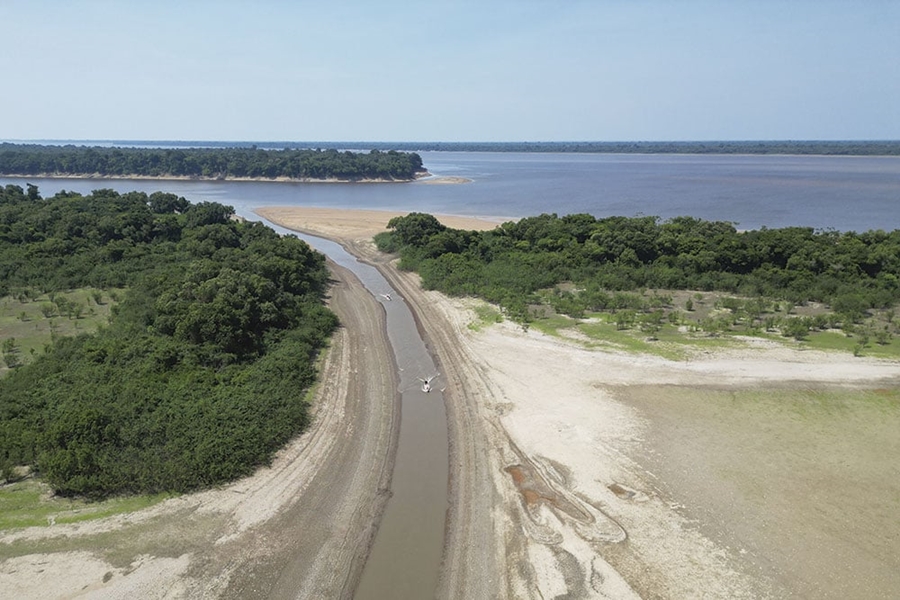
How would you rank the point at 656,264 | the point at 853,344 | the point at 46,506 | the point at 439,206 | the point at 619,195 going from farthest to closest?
the point at 619,195
the point at 439,206
the point at 656,264
the point at 853,344
the point at 46,506

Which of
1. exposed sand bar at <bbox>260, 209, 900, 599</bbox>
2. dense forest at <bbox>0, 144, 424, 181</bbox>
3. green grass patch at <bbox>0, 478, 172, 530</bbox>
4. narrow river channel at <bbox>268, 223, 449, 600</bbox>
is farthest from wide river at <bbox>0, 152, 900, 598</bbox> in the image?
green grass patch at <bbox>0, 478, 172, 530</bbox>

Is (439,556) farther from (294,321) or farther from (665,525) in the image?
(294,321)

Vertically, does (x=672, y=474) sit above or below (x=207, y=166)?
below

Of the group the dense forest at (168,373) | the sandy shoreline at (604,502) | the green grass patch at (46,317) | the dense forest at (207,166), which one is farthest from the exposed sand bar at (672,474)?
the dense forest at (207,166)

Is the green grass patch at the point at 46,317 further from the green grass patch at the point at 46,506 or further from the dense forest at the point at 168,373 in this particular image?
the green grass patch at the point at 46,506

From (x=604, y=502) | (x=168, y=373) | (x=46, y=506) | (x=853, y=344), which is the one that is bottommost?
(x=604, y=502)

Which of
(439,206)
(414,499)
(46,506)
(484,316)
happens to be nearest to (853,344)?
(484,316)

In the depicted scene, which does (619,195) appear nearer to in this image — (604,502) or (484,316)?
(484,316)

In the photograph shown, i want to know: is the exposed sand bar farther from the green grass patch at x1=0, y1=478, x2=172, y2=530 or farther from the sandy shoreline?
the green grass patch at x1=0, y1=478, x2=172, y2=530
